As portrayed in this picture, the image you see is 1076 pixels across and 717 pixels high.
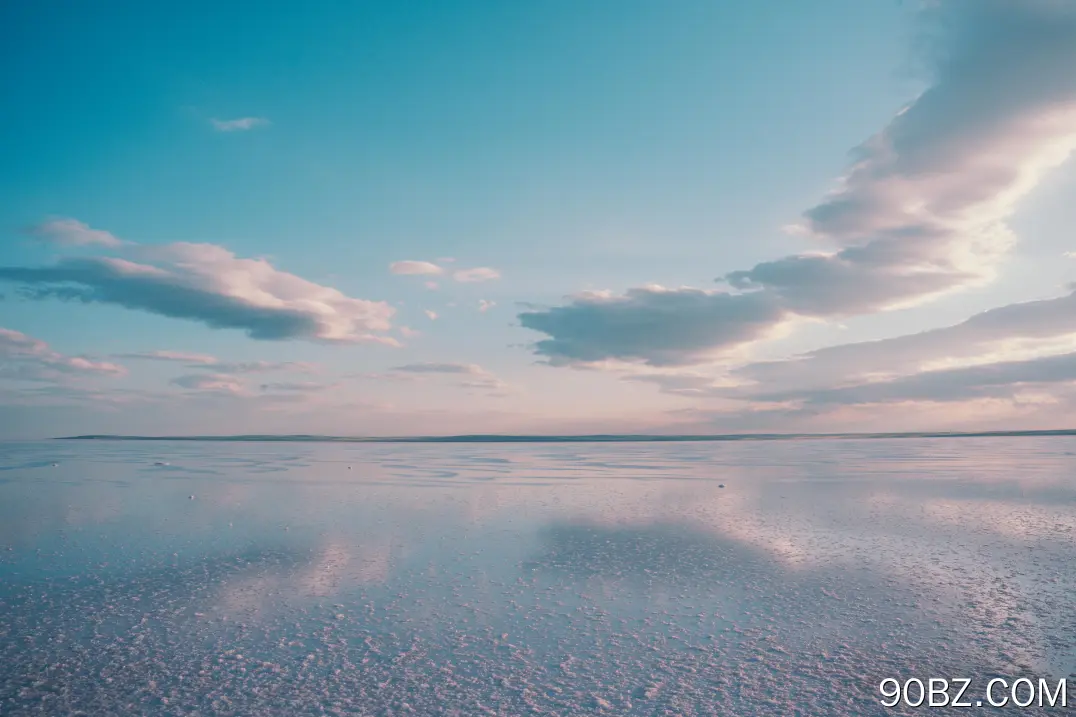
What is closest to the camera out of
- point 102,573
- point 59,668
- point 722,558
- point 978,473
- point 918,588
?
point 59,668

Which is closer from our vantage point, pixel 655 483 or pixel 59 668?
pixel 59 668

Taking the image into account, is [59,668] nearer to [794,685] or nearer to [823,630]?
[794,685]

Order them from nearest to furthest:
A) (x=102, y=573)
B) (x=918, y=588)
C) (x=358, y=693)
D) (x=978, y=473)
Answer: (x=358, y=693) < (x=918, y=588) < (x=102, y=573) < (x=978, y=473)

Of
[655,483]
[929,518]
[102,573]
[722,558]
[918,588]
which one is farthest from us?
[655,483]

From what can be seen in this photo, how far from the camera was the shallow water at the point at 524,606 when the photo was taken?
5.23 m

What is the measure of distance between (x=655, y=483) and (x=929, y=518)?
8.83m

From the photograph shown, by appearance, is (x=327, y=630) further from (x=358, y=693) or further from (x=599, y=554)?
(x=599, y=554)

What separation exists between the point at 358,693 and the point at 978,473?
26188mm

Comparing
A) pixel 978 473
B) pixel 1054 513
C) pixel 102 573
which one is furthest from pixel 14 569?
pixel 978 473

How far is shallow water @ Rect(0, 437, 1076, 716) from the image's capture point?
206 inches

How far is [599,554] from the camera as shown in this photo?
10.0 m

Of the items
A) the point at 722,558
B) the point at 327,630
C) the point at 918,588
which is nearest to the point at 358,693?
the point at 327,630

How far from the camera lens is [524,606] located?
7.41 m

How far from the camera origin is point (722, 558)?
9.75 metres
